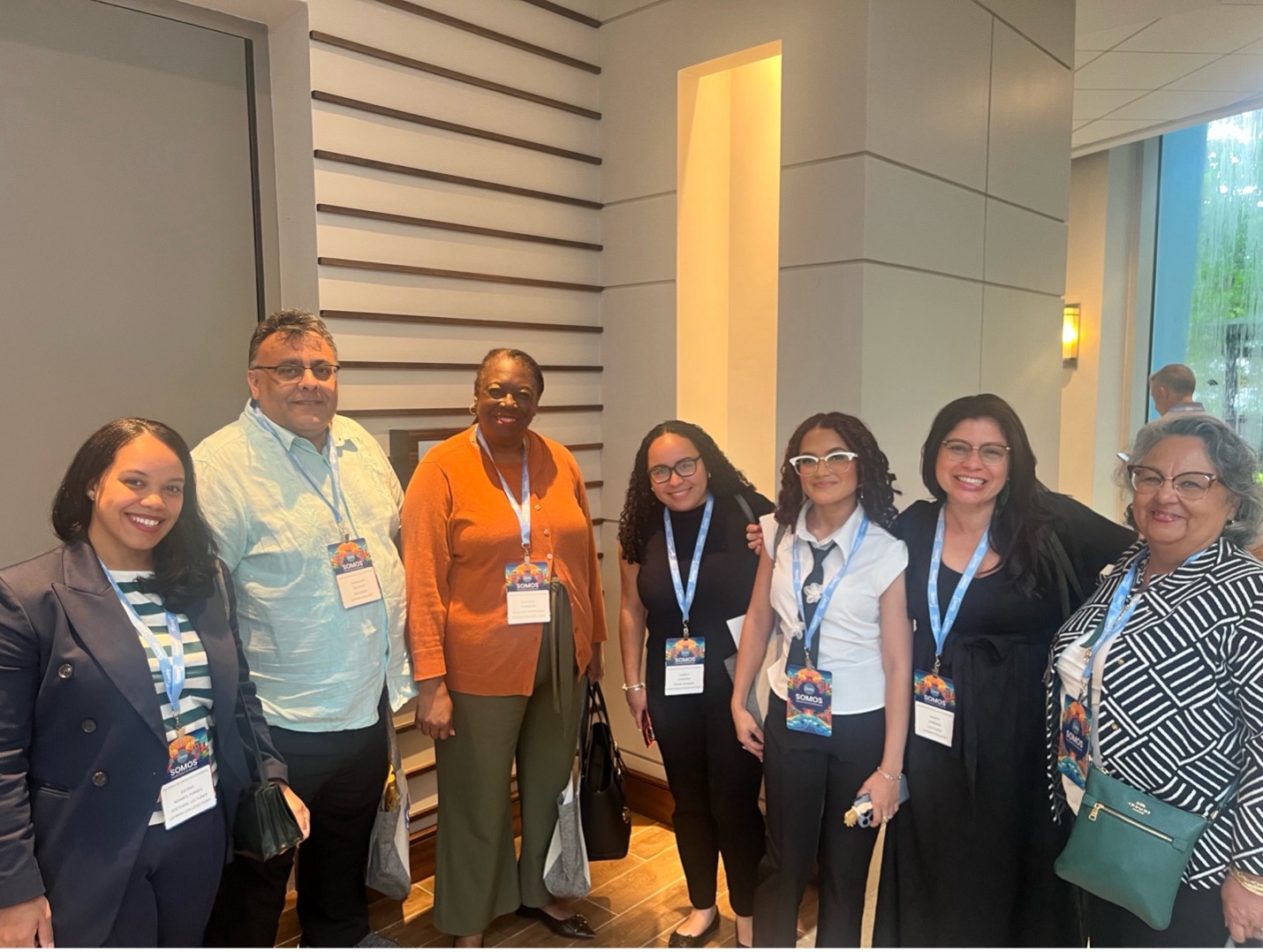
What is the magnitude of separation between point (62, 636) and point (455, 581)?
105 cm

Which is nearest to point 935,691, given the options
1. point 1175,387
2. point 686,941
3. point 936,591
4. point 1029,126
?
point 936,591

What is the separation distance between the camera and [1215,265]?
6.74 metres

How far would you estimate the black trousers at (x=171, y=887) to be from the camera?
5.19ft

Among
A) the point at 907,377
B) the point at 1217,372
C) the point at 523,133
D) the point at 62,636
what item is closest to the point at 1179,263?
the point at 1217,372

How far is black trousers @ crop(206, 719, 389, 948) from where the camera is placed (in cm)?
207

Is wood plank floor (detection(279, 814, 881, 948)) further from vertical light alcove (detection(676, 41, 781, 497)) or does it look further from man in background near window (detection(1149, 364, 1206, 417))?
man in background near window (detection(1149, 364, 1206, 417))

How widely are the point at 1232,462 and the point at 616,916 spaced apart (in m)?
2.33

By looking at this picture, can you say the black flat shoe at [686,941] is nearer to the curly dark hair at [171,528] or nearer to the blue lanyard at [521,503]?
the blue lanyard at [521,503]

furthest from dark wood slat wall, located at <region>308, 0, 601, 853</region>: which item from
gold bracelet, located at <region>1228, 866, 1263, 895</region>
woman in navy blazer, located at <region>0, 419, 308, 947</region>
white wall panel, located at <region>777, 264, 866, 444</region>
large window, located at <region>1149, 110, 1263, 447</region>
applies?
large window, located at <region>1149, 110, 1263, 447</region>

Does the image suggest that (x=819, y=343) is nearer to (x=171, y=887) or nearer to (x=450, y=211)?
(x=450, y=211)

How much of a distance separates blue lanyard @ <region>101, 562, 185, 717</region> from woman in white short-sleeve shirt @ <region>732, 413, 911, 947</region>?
142 centimetres

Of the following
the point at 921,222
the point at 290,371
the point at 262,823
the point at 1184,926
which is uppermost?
the point at 921,222

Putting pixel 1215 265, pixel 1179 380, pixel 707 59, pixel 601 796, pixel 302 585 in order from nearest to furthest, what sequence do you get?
pixel 302 585, pixel 601 796, pixel 707 59, pixel 1179 380, pixel 1215 265

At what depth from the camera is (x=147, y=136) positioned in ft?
8.32
